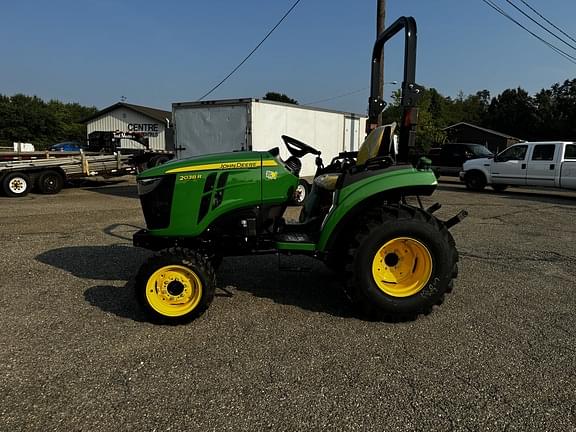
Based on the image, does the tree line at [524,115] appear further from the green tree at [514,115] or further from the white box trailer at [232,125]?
the white box trailer at [232,125]

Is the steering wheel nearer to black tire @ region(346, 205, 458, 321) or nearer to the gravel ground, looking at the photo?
black tire @ region(346, 205, 458, 321)

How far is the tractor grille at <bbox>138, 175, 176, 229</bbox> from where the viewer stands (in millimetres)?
3451

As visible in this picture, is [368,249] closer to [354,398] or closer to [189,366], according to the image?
[354,398]

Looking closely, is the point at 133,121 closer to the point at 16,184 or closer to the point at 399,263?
the point at 16,184

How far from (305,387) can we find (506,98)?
77150mm

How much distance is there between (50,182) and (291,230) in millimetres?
10768

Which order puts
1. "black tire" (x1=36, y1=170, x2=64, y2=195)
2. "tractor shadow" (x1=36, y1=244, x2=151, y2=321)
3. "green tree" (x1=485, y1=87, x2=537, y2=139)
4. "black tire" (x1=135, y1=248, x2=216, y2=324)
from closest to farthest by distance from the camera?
"black tire" (x1=135, y1=248, x2=216, y2=324) → "tractor shadow" (x1=36, y1=244, x2=151, y2=321) → "black tire" (x1=36, y1=170, x2=64, y2=195) → "green tree" (x1=485, y1=87, x2=537, y2=139)

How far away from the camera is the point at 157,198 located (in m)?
3.49

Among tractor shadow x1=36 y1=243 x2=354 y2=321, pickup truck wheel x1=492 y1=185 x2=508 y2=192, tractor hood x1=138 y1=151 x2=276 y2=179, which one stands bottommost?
tractor shadow x1=36 y1=243 x2=354 y2=321

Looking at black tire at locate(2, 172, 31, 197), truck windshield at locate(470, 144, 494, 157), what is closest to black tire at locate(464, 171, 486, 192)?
truck windshield at locate(470, 144, 494, 157)

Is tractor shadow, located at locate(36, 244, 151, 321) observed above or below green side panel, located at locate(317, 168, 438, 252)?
below

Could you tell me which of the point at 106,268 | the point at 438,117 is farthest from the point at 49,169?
the point at 438,117

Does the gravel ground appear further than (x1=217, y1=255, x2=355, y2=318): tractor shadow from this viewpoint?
No

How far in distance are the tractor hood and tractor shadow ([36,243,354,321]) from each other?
0.96 meters
